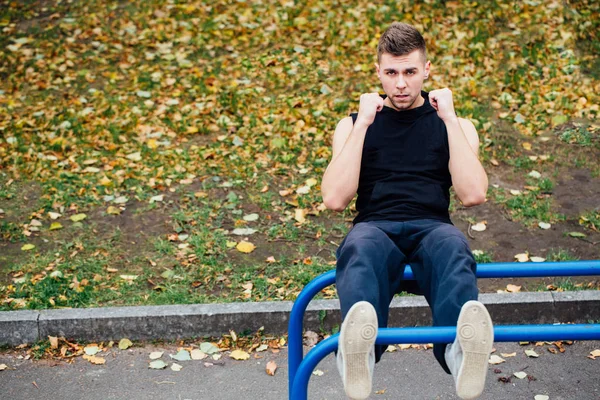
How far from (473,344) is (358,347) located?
37 cm

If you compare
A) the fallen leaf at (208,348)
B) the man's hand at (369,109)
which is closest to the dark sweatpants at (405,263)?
the man's hand at (369,109)

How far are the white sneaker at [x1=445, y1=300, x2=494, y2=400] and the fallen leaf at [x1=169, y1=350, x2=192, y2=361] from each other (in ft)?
6.50

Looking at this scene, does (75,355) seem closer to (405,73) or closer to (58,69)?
(405,73)

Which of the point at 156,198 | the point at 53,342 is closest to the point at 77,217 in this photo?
the point at 156,198

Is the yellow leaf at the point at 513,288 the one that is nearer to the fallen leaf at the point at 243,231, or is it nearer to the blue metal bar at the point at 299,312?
the fallen leaf at the point at 243,231

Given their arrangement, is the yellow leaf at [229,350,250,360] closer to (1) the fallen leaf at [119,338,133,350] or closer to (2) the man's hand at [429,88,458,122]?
(1) the fallen leaf at [119,338,133,350]

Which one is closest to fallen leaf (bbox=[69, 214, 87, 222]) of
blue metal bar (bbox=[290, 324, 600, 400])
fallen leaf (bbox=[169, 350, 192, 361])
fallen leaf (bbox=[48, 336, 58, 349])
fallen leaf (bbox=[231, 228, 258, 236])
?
fallen leaf (bbox=[231, 228, 258, 236])

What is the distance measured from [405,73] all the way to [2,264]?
123 inches

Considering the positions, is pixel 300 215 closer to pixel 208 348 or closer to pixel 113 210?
pixel 113 210

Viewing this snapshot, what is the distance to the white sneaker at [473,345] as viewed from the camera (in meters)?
2.51

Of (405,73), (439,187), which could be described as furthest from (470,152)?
(405,73)

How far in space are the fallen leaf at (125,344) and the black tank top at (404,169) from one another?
1710mm

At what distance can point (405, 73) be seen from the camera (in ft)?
10.6

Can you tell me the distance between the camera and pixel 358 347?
2529 mm
